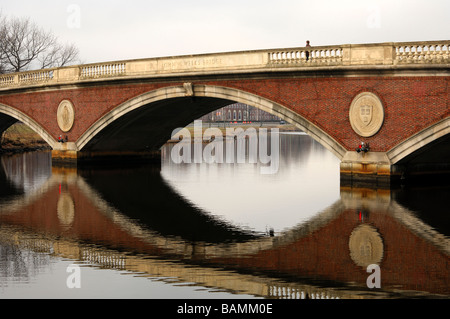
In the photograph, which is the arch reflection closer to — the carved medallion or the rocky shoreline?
the carved medallion

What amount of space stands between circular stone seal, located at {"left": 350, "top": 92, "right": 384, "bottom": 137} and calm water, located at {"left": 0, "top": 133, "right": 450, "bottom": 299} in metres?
2.39

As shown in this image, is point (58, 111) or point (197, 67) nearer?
point (197, 67)

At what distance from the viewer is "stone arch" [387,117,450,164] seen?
71.5 feet

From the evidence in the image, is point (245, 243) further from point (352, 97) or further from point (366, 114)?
point (352, 97)

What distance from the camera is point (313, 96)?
2470 centimetres

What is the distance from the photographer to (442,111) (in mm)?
21828

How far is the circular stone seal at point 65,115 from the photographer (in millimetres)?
34969

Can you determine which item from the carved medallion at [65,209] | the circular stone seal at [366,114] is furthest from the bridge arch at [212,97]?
the carved medallion at [65,209]
